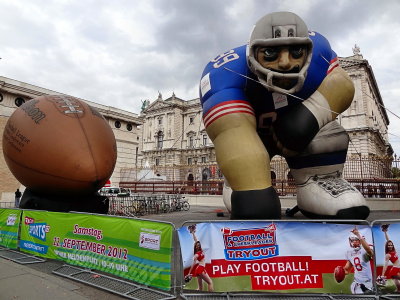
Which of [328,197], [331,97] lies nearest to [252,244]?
[328,197]

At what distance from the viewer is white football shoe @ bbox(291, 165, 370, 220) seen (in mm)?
4423

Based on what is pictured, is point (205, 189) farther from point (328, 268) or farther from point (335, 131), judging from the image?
point (328, 268)

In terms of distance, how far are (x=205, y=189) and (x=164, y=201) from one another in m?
9.53

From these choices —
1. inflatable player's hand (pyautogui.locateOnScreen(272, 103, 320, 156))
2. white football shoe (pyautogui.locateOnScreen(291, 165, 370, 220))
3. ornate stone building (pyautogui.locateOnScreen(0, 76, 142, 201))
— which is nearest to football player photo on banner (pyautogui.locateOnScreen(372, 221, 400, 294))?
white football shoe (pyautogui.locateOnScreen(291, 165, 370, 220))

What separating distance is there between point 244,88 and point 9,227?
5308 millimetres

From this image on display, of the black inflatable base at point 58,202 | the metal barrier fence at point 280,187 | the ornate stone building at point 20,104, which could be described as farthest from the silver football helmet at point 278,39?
the ornate stone building at point 20,104

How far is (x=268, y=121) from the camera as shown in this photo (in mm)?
4930

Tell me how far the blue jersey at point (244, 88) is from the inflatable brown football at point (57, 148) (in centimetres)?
277

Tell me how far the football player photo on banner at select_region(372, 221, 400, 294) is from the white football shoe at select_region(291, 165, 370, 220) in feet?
3.15

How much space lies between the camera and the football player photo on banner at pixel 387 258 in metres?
3.33

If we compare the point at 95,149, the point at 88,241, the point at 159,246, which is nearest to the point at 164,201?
the point at 95,149

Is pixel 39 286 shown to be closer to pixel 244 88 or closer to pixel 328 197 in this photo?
pixel 244 88

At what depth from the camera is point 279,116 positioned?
477cm

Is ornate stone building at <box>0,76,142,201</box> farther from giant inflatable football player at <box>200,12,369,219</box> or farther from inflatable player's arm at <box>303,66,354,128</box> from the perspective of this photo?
inflatable player's arm at <box>303,66,354,128</box>
